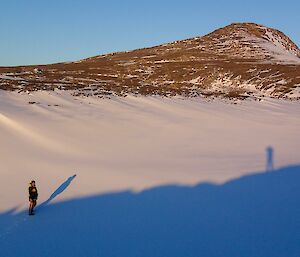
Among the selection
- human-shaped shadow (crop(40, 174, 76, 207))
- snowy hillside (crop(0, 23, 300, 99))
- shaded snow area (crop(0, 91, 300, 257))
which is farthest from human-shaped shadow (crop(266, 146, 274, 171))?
snowy hillside (crop(0, 23, 300, 99))

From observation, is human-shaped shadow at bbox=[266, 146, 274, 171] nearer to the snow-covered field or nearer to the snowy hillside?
the snow-covered field

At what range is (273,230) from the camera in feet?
34.9

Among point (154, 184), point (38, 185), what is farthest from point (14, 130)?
point (154, 184)

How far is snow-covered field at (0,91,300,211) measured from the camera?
16141 millimetres

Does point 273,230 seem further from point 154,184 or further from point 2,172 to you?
point 2,172

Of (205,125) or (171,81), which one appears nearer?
(205,125)

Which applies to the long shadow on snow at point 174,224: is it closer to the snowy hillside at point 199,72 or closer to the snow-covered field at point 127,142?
the snow-covered field at point 127,142

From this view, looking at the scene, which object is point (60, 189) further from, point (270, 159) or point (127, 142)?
point (270, 159)

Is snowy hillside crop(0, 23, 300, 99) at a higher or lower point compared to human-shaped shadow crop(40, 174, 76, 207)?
higher

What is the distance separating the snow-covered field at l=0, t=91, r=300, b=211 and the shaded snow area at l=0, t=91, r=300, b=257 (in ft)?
0.20

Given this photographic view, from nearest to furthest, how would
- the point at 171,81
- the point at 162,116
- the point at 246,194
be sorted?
the point at 246,194
the point at 162,116
the point at 171,81

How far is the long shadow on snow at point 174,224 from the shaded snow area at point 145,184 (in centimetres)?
3

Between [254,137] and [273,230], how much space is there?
15.1 m

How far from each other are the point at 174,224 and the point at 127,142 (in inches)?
475
